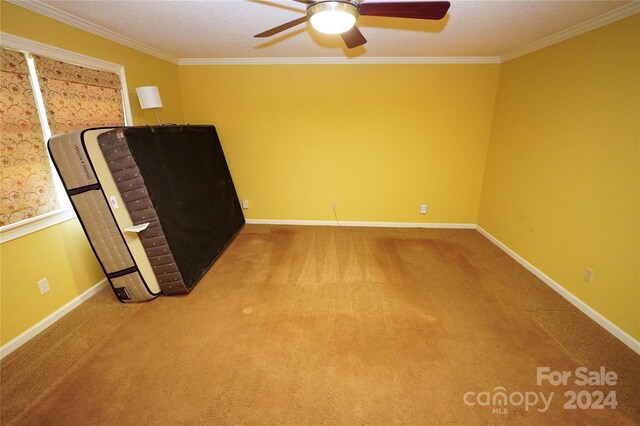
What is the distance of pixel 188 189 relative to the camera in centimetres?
285

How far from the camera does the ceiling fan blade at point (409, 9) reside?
1410mm

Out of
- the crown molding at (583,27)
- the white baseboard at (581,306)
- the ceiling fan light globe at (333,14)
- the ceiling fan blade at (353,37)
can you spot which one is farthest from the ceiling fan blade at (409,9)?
the white baseboard at (581,306)

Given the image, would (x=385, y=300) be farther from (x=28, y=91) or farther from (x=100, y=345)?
(x=28, y=91)

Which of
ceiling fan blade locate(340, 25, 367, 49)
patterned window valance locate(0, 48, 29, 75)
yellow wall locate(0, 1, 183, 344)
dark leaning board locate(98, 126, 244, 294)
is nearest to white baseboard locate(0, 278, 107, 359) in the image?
yellow wall locate(0, 1, 183, 344)

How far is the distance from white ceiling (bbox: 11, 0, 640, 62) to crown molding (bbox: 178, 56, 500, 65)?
9 centimetres

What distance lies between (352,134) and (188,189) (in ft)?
7.42

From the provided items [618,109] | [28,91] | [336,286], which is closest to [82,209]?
[28,91]

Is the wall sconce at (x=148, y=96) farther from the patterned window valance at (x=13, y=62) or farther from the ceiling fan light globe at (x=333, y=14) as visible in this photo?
the ceiling fan light globe at (x=333, y=14)

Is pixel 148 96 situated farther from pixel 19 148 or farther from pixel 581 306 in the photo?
pixel 581 306

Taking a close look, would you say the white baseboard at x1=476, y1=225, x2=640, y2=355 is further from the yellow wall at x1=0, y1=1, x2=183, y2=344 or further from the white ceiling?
the yellow wall at x1=0, y1=1, x2=183, y2=344

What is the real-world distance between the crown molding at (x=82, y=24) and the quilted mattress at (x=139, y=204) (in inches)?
36.2

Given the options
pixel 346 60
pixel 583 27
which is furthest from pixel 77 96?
pixel 583 27

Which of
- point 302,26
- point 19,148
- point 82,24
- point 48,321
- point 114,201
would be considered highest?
point 82,24

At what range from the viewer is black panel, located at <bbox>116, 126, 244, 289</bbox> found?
2324 mm
